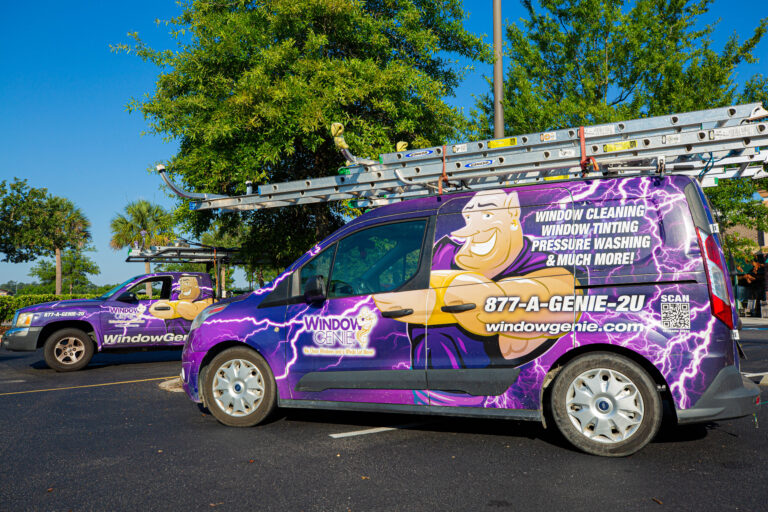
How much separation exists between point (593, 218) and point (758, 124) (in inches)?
57.8

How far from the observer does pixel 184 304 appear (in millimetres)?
11359

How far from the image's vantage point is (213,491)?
12.8 ft

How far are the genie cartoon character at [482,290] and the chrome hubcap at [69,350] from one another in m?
7.95

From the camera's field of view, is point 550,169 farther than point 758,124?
Yes

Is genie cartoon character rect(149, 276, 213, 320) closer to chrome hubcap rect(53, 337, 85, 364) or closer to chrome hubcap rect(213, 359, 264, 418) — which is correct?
chrome hubcap rect(53, 337, 85, 364)

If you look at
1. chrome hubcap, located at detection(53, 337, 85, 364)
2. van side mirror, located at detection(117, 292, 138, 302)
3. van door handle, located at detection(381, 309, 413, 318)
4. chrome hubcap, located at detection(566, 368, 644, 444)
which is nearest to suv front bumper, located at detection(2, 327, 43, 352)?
chrome hubcap, located at detection(53, 337, 85, 364)

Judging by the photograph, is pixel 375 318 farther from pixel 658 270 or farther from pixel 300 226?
pixel 300 226

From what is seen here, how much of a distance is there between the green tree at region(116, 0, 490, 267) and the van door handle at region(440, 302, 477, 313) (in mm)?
7650

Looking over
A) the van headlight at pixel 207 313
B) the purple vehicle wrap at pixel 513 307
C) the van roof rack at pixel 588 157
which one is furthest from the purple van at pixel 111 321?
the van roof rack at pixel 588 157

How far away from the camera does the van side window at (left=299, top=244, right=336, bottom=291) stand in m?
5.71

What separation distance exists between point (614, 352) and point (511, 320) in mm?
810

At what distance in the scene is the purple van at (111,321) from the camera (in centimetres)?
1062

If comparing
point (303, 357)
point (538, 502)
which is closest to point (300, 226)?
point (303, 357)

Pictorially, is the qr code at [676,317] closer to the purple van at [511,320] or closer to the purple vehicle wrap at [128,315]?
the purple van at [511,320]
